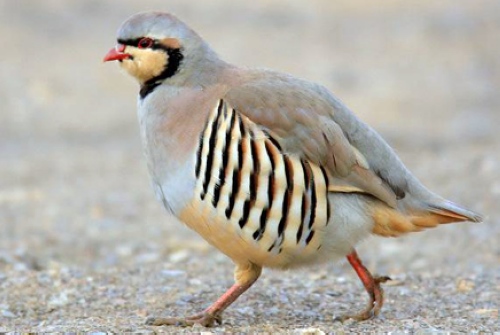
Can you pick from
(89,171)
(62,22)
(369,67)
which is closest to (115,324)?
(89,171)

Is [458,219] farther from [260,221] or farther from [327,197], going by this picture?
[260,221]

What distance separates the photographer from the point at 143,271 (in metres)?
6.81

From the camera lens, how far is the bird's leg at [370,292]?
5.48m

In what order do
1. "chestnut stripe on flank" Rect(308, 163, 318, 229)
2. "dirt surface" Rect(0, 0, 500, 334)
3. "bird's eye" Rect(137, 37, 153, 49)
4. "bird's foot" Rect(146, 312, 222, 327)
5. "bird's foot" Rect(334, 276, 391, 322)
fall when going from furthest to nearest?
"dirt surface" Rect(0, 0, 500, 334) < "bird's foot" Rect(334, 276, 391, 322) < "bird's eye" Rect(137, 37, 153, 49) < "bird's foot" Rect(146, 312, 222, 327) < "chestnut stripe on flank" Rect(308, 163, 318, 229)

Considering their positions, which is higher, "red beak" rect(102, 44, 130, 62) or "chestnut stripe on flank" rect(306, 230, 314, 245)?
"red beak" rect(102, 44, 130, 62)

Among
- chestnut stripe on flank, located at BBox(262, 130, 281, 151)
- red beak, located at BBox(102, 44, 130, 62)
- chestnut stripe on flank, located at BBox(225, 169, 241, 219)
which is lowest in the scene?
chestnut stripe on flank, located at BBox(225, 169, 241, 219)

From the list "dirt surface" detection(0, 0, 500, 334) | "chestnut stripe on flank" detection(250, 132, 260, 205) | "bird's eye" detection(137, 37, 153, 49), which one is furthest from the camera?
"dirt surface" detection(0, 0, 500, 334)

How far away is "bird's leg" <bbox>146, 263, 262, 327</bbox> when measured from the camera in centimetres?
523

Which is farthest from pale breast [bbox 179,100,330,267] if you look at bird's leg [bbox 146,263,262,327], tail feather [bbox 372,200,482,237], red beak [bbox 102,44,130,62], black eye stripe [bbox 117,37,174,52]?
red beak [bbox 102,44,130,62]

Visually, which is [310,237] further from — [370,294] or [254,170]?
[370,294]

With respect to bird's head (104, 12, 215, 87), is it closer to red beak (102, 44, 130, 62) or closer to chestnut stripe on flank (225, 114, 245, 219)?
red beak (102, 44, 130, 62)

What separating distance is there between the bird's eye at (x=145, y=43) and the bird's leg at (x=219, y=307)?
3.75 feet

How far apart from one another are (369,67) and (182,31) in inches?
431

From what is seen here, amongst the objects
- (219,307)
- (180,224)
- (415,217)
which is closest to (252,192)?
(219,307)
